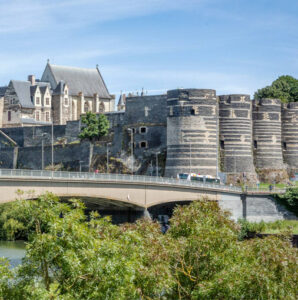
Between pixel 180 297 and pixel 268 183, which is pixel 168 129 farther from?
pixel 180 297

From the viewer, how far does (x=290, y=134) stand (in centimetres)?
9194

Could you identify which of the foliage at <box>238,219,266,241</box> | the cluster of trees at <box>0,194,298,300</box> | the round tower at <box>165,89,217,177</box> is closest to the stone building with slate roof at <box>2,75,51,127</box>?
the round tower at <box>165,89,217,177</box>

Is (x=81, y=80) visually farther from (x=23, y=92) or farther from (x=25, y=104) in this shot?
(x=25, y=104)

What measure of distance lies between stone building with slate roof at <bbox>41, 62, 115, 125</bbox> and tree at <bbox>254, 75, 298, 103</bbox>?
2337cm

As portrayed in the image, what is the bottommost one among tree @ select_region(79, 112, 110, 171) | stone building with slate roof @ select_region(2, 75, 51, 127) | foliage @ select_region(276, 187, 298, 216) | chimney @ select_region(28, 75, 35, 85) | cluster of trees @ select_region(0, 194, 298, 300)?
foliage @ select_region(276, 187, 298, 216)

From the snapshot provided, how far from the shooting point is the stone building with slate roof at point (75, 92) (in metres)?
117

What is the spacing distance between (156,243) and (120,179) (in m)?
31.4

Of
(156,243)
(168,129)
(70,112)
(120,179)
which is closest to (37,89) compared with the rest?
(70,112)

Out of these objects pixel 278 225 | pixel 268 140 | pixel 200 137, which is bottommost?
pixel 278 225

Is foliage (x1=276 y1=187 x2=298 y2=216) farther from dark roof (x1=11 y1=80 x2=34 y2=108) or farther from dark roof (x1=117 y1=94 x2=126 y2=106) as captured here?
dark roof (x1=117 y1=94 x2=126 y2=106)

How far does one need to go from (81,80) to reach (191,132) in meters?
42.1

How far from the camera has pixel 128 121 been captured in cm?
9731

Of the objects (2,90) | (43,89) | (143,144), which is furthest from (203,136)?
(2,90)

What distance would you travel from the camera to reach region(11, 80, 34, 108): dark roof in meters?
114
